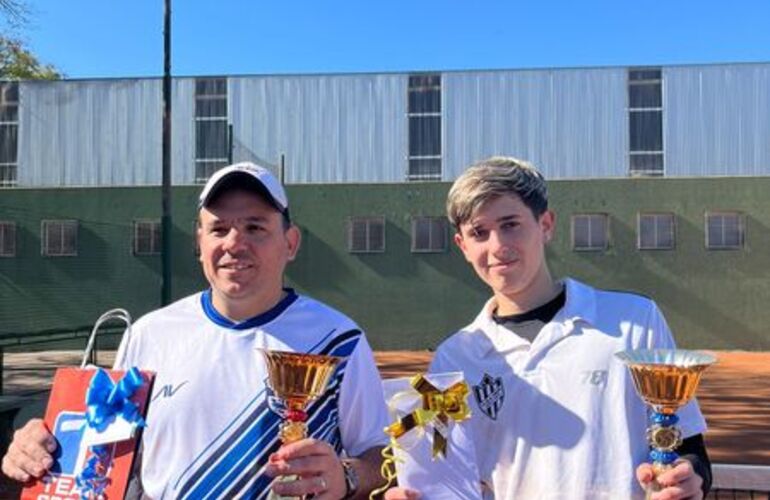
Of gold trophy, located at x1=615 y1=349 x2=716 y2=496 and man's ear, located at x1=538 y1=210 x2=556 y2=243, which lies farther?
man's ear, located at x1=538 y1=210 x2=556 y2=243

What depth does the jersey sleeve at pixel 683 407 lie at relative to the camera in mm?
2205

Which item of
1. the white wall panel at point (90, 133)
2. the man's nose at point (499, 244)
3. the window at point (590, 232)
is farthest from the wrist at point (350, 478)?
the white wall panel at point (90, 133)

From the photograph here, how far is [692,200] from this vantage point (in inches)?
907

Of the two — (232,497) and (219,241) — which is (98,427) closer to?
(232,497)

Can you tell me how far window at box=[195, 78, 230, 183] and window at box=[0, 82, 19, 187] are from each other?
600 centimetres

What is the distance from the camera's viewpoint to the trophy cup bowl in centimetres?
195

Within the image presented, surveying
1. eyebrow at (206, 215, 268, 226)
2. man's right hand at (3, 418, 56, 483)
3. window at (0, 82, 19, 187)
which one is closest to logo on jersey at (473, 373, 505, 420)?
eyebrow at (206, 215, 268, 226)

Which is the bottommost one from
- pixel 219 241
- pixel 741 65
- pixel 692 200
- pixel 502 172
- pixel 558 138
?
pixel 219 241

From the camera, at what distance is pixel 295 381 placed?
6.44ft

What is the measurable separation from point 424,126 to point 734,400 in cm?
A: 1401

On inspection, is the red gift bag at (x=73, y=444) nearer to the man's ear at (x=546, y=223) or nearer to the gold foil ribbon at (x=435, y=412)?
the gold foil ribbon at (x=435, y=412)

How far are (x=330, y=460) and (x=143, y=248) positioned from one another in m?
23.1

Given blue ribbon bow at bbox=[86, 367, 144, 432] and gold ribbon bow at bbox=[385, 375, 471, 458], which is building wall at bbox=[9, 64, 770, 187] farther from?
blue ribbon bow at bbox=[86, 367, 144, 432]

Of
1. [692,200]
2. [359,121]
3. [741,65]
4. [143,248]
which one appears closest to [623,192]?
[692,200]
